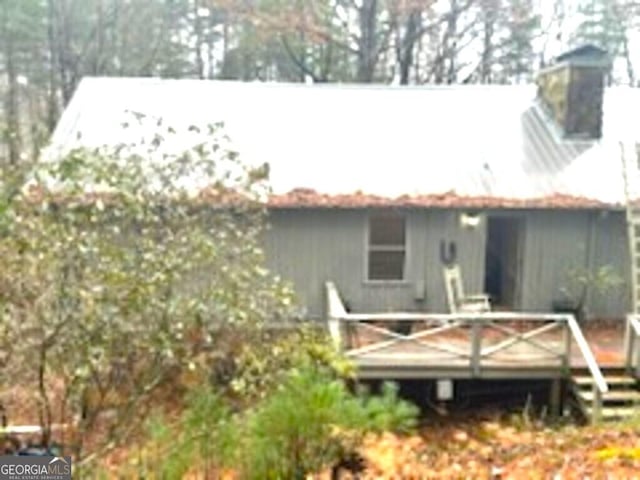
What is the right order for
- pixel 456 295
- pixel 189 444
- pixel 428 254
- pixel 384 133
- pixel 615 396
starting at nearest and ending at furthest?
pixel 189 444 → pixel 615 396 → pixel 456 295 → pixel 428 254 → pixel 384 133

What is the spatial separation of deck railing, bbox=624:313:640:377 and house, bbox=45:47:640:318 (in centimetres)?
291

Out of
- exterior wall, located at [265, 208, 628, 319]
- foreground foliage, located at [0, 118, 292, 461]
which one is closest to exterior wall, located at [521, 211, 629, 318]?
exterior wall, located at [265, 208, 628, 319]

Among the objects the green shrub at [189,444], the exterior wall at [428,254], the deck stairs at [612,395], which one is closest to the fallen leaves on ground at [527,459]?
the green shrub at [189,444]

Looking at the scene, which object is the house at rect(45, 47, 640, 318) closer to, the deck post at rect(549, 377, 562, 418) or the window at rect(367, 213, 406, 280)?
the window at rect(367, 213, 406, 280)

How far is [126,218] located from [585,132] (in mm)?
11522

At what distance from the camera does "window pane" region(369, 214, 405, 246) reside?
13.6 meters

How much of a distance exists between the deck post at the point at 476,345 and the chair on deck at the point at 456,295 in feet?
7.73

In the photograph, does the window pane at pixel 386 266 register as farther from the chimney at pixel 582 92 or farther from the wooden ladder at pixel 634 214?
the chimney at pixel 582 92

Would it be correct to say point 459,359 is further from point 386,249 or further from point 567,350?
point 386,249

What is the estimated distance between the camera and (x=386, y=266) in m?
13.7

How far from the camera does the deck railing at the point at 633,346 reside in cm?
1063

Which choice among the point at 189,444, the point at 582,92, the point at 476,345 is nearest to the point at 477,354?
the point at 476,345

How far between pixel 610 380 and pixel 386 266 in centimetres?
447

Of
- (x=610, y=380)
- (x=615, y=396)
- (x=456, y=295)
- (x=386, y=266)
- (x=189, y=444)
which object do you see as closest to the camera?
(x=189, y=444)
